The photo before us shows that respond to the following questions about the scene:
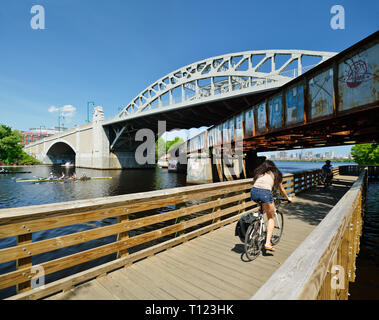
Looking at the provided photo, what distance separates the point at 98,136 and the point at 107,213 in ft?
212

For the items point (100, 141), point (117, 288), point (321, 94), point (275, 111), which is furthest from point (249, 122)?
point (100, 141)

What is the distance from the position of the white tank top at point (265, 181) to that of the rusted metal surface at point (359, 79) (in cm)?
669

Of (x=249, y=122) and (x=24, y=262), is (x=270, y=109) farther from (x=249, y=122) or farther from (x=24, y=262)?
(x=24, y=262)

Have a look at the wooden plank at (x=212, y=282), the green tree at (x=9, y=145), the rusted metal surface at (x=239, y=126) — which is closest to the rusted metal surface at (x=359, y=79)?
the wooden plank at (x=212, y=282)

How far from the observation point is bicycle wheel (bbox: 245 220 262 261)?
4.23m

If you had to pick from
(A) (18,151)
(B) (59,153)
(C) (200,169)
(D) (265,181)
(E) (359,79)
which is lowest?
(C) (200,169)

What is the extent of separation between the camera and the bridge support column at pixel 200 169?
33.2 metres

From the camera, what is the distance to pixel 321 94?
10422 mm

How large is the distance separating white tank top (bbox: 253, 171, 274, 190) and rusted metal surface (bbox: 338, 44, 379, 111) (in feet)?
22.0

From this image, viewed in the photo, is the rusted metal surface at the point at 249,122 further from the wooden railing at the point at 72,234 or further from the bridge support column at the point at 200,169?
the bridge support column at the point at 200,169

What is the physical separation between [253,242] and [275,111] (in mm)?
12060
